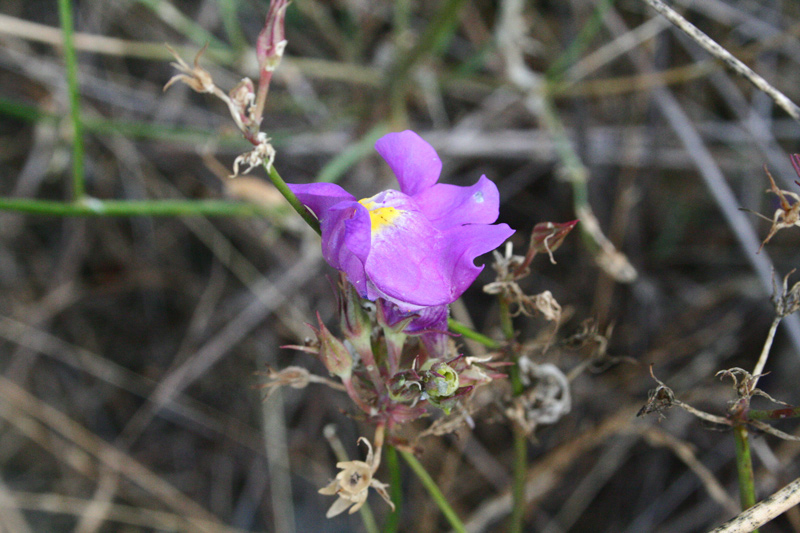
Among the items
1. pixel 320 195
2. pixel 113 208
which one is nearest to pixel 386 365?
pixel 320 195

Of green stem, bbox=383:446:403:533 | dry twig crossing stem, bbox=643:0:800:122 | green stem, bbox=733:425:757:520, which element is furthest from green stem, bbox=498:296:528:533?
dry twig crossing stem, bbox=643:0:800:122

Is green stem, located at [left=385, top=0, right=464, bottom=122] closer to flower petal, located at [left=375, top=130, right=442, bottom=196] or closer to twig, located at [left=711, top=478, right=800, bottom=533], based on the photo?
flower petal, located at [left=375, top=130, right=442, bottom=196]

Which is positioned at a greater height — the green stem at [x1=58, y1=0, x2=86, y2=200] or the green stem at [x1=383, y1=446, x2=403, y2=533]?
the green stem at [x1=58, y1=0, x2=86, y2=200]

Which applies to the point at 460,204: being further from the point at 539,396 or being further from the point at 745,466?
the point at 745,466

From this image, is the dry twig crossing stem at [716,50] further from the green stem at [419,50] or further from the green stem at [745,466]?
the green stem at [419,50]

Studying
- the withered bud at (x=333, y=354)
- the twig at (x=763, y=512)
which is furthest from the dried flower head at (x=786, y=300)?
the withered bud at (x=333, y=354)
